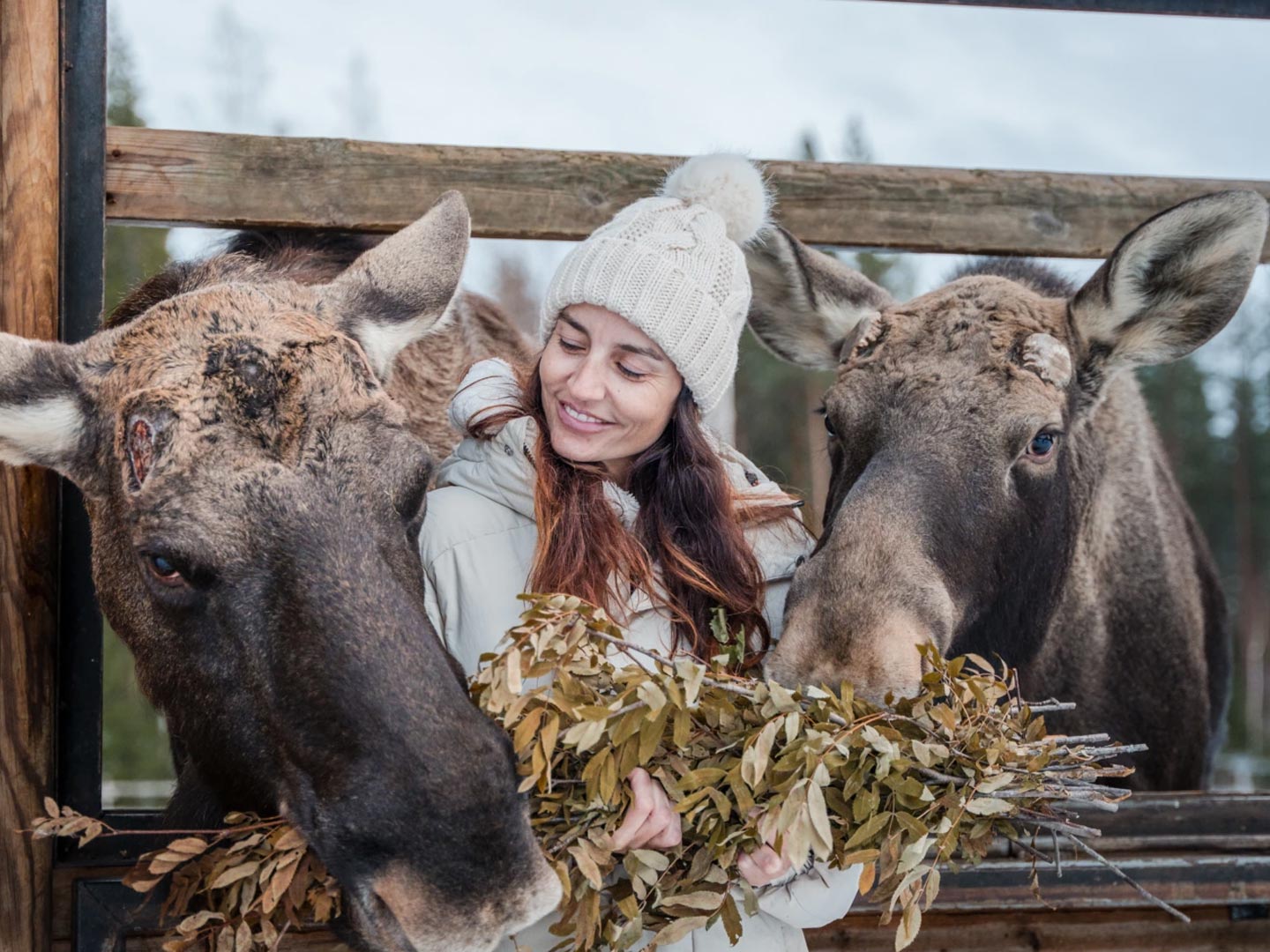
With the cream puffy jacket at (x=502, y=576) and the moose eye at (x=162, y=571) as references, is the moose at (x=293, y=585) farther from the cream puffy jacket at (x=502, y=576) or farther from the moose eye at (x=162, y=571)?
the cream puffy jacket at (x=502, y=576)

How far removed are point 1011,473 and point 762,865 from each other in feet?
5.24

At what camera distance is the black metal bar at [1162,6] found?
14.5 feet

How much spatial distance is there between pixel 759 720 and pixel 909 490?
1.03m

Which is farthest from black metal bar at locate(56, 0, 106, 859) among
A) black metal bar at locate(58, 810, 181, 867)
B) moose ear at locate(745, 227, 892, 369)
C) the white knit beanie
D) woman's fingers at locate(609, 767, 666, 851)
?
moose ear at locate(745, 227, 892, 369)

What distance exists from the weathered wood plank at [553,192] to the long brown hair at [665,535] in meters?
1.24

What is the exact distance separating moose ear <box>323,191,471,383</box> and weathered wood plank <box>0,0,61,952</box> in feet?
3.38

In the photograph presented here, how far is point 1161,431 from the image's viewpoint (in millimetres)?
33719

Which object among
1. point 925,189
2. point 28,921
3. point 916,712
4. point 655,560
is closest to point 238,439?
point 655,560

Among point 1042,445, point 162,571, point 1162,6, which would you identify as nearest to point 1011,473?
point 1042,445

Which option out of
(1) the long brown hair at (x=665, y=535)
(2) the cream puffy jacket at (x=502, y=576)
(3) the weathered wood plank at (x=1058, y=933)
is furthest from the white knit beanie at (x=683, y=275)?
(3) the weathered wood plank at (x=1058, y=933)

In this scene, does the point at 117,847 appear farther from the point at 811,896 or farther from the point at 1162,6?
the point at 1162,6

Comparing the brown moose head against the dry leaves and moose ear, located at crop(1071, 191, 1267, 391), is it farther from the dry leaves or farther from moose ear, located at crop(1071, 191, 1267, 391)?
the dry leaves

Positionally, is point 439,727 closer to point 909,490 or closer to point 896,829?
point 896,829

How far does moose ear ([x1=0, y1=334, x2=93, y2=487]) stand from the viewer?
9.65 ft
